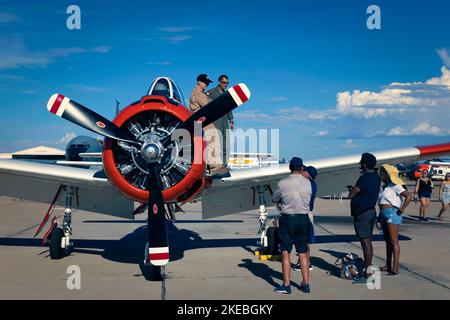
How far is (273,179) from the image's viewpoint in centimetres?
1009

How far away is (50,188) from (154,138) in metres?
4.23

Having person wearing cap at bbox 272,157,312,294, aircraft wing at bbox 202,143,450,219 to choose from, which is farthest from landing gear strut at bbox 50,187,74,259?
person wearing cap at bbox 272,157,312,294

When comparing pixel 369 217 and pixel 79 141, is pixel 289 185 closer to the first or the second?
pixel 369 217

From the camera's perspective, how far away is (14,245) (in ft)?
37.3

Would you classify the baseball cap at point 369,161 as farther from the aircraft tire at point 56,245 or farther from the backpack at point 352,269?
the aircraft tire at point 56,245

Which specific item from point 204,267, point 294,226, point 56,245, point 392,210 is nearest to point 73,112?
point 56,245

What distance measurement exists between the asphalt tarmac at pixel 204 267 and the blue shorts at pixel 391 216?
817 millimetres

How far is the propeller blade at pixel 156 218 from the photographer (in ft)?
22.9

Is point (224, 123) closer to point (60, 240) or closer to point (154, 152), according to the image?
point (154, 152)

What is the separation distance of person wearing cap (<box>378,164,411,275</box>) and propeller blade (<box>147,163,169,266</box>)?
330cm

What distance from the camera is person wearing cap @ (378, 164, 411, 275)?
7.63 metres

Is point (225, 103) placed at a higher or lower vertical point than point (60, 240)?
higher

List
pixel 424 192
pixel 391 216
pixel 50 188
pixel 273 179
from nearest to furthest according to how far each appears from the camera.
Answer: pixel 391 216, pixel 273 179, pixel 50 188, pixel 424 192

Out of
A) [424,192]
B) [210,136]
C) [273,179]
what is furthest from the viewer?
[424,192]
